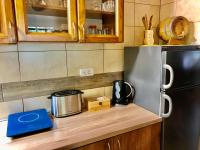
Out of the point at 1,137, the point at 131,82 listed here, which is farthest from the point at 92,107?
the point at 1,137

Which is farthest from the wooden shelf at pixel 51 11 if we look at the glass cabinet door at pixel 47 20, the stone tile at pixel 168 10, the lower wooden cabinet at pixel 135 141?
the stone tile at pixel 168 10

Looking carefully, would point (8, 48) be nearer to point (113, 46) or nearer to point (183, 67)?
point (113, 46)

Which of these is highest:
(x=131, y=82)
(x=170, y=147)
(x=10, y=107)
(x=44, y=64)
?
(x=44, y=64)

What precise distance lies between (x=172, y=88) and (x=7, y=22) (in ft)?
3.79

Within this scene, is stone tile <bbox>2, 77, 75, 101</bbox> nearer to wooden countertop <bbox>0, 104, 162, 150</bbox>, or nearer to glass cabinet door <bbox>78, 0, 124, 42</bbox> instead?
wooden countertop <bbox>0, 104, 162, 150</bbox>

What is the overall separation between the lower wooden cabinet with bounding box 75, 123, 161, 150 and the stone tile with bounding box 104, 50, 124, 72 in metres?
0.66

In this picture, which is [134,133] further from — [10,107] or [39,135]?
[10,107]

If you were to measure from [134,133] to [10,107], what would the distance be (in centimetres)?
94

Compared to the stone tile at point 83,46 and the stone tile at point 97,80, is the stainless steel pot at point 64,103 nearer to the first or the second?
the stone tile at point 97,80

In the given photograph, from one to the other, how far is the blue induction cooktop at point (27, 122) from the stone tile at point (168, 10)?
62.0 inches

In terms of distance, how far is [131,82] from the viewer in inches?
60.9

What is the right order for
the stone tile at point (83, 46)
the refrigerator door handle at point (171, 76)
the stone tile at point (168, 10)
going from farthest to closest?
the stone tile at point (168, 10)
the stone tile at point (83, 46)
the refrigerator door handle at point (171, 76)

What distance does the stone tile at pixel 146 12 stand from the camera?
1.68m

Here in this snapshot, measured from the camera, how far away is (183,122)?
4.36ft
